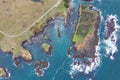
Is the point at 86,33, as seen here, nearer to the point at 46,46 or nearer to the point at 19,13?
the point at 46,46

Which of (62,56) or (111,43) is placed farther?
(62,56)

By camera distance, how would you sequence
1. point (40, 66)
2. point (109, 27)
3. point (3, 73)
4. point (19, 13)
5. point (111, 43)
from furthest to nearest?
point (3, 73), point (40, 66), point (19, 13), point (111, 43), point (109, 27)

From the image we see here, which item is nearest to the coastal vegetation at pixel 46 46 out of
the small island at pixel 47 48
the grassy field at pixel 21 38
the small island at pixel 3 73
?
the small island at pixel 47 48

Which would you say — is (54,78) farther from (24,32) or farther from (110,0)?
(110,0)

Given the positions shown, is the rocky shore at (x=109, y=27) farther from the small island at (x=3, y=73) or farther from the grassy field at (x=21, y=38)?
the small island at (x=3, y=73)

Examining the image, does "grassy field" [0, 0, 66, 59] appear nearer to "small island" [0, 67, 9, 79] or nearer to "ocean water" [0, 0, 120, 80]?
"ocean water" [0, 0, 120, 80]

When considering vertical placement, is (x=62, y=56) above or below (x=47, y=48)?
below

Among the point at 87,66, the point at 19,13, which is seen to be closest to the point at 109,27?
the point at 87,66
